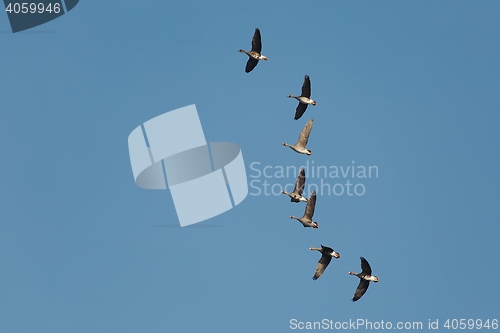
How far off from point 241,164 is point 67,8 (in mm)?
18402

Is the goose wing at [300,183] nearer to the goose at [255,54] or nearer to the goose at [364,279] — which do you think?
the goose at [364,279]

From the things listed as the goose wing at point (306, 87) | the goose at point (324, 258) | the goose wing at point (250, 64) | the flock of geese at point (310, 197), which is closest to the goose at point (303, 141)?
the flock of geese at point (310, 197)

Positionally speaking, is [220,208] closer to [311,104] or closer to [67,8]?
[311,104]

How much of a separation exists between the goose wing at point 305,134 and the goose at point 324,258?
311 inches

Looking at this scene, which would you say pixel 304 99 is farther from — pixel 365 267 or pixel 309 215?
pixel 365 267

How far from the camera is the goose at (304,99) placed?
9038 cm

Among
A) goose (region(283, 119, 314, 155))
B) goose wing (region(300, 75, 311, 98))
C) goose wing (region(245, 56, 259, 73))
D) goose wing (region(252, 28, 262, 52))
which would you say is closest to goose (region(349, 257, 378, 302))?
goose (region(283, 119, 314, 155))

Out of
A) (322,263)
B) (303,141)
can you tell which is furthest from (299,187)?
(322,263)

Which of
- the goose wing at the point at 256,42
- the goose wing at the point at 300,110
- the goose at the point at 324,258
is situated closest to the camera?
the goose wing at the point at 256,42

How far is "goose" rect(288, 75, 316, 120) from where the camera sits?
9038cm

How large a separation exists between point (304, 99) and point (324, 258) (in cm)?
1201

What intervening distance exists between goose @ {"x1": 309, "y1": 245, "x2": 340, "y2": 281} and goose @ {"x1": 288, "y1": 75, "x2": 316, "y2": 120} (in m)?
10.1

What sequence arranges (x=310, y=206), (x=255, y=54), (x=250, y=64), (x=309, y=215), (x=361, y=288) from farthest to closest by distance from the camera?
1. (x=361, y=288)
2. (x=250, y=64)
3. (x=309, y=215)
4. (x=255, y=54)
5. (x=310, y=206)

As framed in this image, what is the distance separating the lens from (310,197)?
8919 cm
